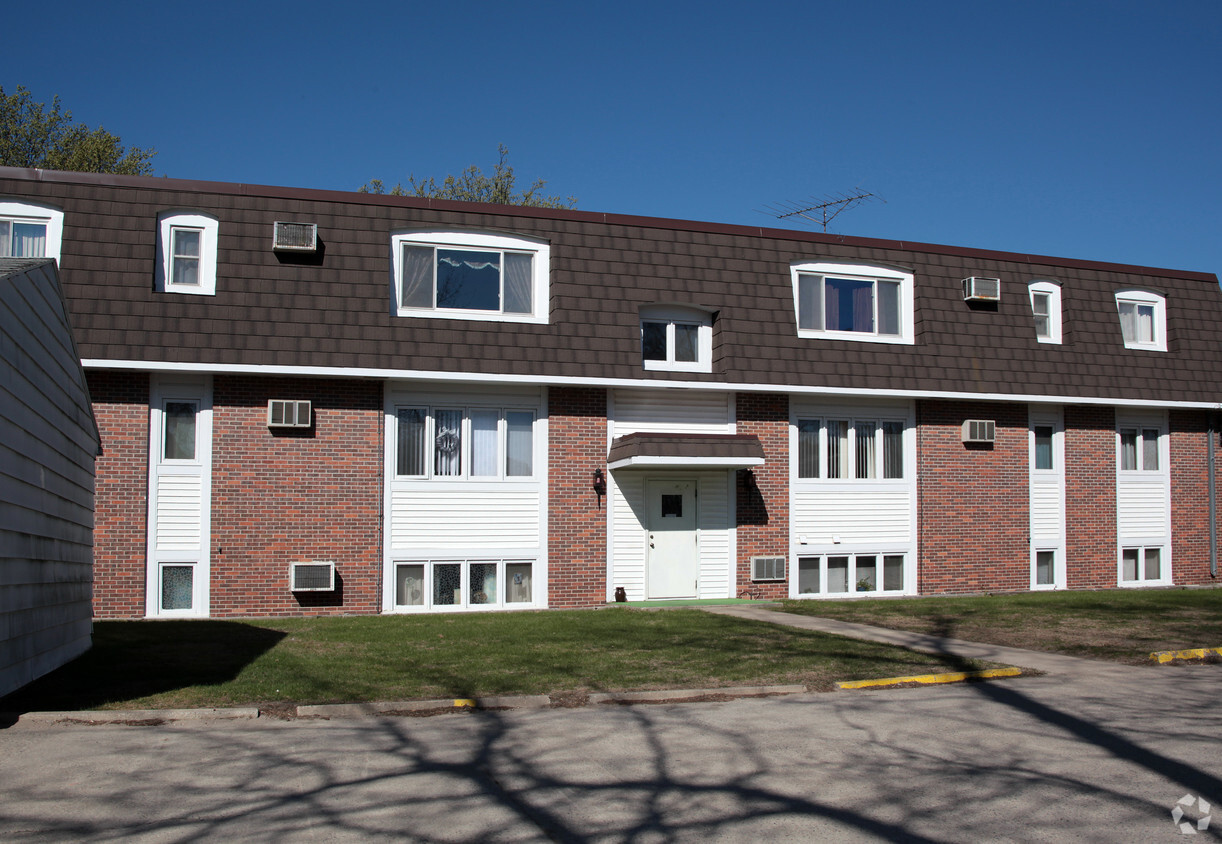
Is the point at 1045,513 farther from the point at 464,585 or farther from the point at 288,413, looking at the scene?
the point at 288,413

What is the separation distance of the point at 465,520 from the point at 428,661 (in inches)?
236

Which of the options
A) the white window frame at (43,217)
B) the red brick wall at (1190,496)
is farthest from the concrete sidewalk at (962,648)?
the white window frame at (43,217)

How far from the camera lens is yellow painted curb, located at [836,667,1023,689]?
9516mm

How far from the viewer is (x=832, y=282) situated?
18.9 m

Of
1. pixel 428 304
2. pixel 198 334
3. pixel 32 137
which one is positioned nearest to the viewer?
pixel 198 334

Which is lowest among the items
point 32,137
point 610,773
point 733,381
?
point 610,773

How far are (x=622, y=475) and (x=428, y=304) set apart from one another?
4248 mm

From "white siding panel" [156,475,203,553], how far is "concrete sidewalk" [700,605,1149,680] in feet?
26.0

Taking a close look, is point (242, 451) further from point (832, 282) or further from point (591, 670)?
point (832, 282)

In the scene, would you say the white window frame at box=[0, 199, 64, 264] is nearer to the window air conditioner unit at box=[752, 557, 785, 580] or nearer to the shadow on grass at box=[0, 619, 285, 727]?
the shadow on grass at box=[0, 619, 285, 727]

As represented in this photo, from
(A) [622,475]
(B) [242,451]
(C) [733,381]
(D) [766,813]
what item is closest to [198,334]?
(B) [242,451]

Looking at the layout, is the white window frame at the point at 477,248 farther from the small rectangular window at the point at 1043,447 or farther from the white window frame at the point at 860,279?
the small rectangular window at the point at 1043,447

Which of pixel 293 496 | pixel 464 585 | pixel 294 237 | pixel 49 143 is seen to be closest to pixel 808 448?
pixel 464 585

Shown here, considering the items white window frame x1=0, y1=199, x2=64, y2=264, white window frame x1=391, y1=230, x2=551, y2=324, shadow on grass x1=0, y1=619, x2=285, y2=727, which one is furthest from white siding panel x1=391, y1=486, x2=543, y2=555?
white window frame x1=0, y1=199, x2=64, y2=264
